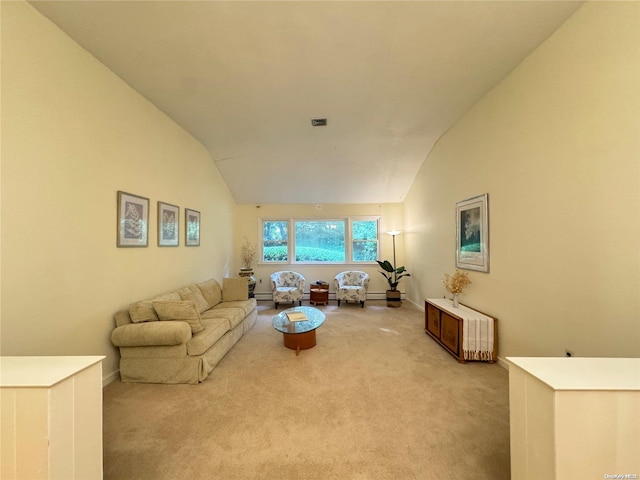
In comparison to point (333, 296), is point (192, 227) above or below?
above

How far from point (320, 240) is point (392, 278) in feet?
6.97

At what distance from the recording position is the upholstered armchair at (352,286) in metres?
5.62

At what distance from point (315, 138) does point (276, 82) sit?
1.41 meters

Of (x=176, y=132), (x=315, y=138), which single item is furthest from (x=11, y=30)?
(x=315, y=138)

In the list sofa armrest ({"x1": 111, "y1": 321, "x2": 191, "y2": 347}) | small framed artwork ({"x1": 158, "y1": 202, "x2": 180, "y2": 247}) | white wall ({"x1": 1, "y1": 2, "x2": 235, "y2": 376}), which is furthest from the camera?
small framed artwork ({"x1": 158, "y1": 202, "x2": 180, "y2": 247})

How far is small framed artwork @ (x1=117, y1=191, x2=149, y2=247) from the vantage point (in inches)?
107

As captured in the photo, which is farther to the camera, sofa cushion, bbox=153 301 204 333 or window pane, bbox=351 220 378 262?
window pane, bbox=351 220 378 262

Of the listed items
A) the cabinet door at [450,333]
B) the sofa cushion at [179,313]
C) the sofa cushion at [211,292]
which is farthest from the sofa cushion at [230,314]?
the cabinet door at [450,333]

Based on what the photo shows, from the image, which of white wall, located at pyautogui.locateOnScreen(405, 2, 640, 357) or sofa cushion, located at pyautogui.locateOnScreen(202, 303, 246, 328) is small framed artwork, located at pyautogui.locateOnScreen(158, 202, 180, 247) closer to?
sofa cushion, located at pyautogui.locateOnScreen(202, 303, 246, 328)

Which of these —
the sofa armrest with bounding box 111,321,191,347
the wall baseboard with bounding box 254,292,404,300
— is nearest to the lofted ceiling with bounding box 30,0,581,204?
the sofa armrest with bounding box 111,321,191,347

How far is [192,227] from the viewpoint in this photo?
4211 mm

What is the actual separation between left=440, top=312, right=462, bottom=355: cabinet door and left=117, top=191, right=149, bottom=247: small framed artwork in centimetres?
399

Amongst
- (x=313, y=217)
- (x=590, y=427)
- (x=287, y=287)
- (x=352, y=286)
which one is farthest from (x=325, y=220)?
(x=590, y=427)

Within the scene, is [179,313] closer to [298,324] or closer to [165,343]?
[165,343]
